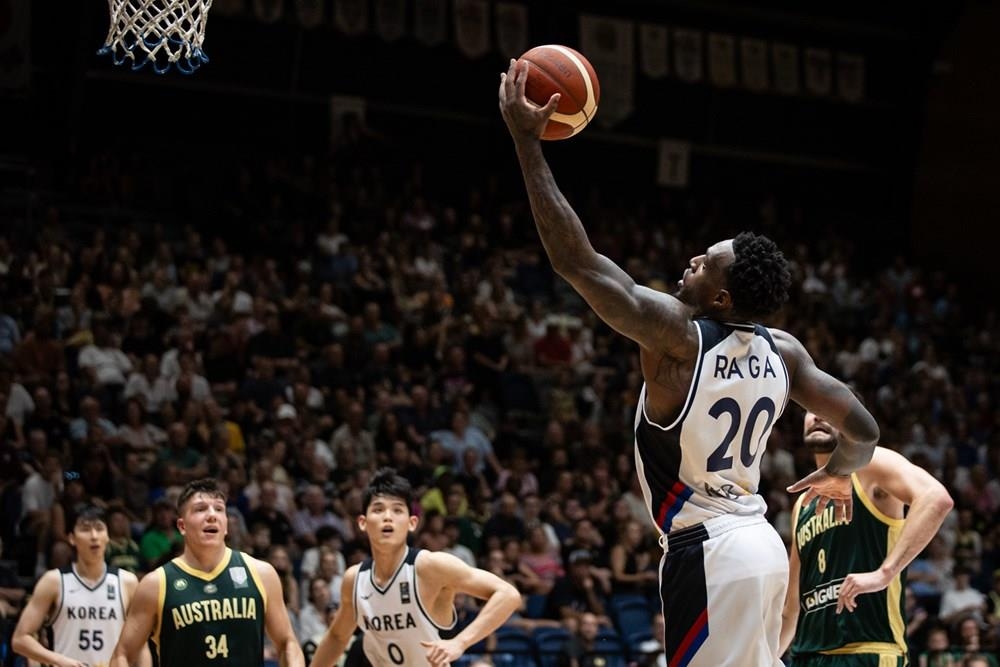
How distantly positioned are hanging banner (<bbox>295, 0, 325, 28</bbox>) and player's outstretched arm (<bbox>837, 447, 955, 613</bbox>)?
13.8m

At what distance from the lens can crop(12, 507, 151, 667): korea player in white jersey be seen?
28.8 ft

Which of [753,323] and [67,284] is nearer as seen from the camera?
[753,323]

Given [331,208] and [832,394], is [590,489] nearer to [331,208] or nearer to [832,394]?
[331,208]

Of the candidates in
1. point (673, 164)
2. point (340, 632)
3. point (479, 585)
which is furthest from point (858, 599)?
point (673, 164)

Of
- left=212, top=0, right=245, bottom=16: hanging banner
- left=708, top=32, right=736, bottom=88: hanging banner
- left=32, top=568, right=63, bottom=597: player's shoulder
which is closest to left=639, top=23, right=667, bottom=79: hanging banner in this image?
left=708, top=32, right=736, bottom=88: hanging banner

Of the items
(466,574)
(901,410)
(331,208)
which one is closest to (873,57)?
(901,410)

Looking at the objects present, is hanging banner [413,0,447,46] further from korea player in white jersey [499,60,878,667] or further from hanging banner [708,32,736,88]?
korea player in white jersey [499,60,878,667]

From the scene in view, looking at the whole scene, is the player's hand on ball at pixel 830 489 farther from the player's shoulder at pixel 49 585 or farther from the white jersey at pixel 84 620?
the player's shoulder at pixel 49 585

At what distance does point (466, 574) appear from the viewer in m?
6.56

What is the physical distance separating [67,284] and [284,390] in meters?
2.51

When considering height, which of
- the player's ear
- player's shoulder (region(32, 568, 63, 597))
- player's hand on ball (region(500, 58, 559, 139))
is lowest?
player's shoulder (region(32, 568, 63, 597))

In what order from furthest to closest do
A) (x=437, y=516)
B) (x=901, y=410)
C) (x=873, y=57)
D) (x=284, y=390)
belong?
(x=873, y=57) < (x=901, y=410) < (x=284, y=390) < (x=437, y=516)

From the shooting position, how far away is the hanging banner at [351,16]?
737 inches

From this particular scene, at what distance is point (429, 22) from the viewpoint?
19.2m
